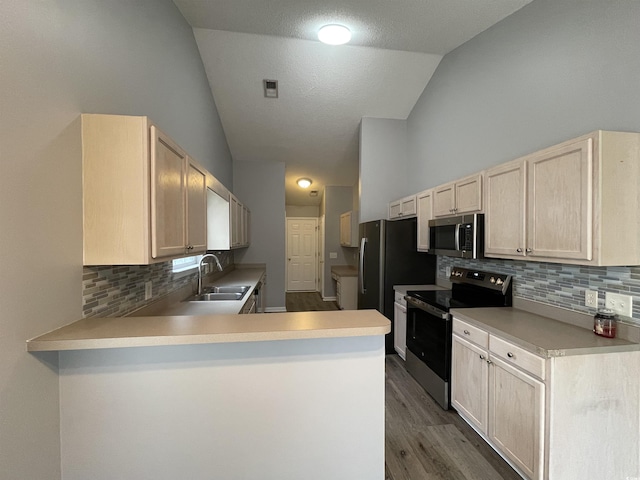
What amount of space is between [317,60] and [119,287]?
3.21m

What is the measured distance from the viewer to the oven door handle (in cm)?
230

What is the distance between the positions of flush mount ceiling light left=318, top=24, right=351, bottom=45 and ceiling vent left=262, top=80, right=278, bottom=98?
92 cm

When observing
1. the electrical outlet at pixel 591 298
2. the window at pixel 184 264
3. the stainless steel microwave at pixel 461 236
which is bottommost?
the electrical outlet at pixel 591 298

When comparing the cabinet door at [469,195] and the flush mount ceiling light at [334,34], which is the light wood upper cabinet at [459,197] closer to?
the cabinet door at [469,195]

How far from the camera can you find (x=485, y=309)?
2225 millimetres

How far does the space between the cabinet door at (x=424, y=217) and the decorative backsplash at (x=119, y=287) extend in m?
2.56

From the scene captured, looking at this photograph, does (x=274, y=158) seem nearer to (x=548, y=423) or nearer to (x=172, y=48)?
(x=172, y=48)

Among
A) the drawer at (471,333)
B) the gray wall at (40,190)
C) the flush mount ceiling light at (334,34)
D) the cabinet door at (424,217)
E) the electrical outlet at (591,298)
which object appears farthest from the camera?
the cabinet door at (424,217)

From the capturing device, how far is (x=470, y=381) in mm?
2045

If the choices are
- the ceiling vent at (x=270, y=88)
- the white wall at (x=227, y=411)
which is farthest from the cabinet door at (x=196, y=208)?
the ceiling vent at (x=270, y=88)

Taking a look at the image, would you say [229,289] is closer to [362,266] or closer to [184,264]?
[184,264]

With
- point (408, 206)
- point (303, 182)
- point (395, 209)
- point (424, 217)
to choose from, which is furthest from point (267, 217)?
point (424, 217)

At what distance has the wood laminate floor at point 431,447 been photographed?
5.66 feet

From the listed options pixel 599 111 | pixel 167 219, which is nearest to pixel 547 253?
pixel 599 111
